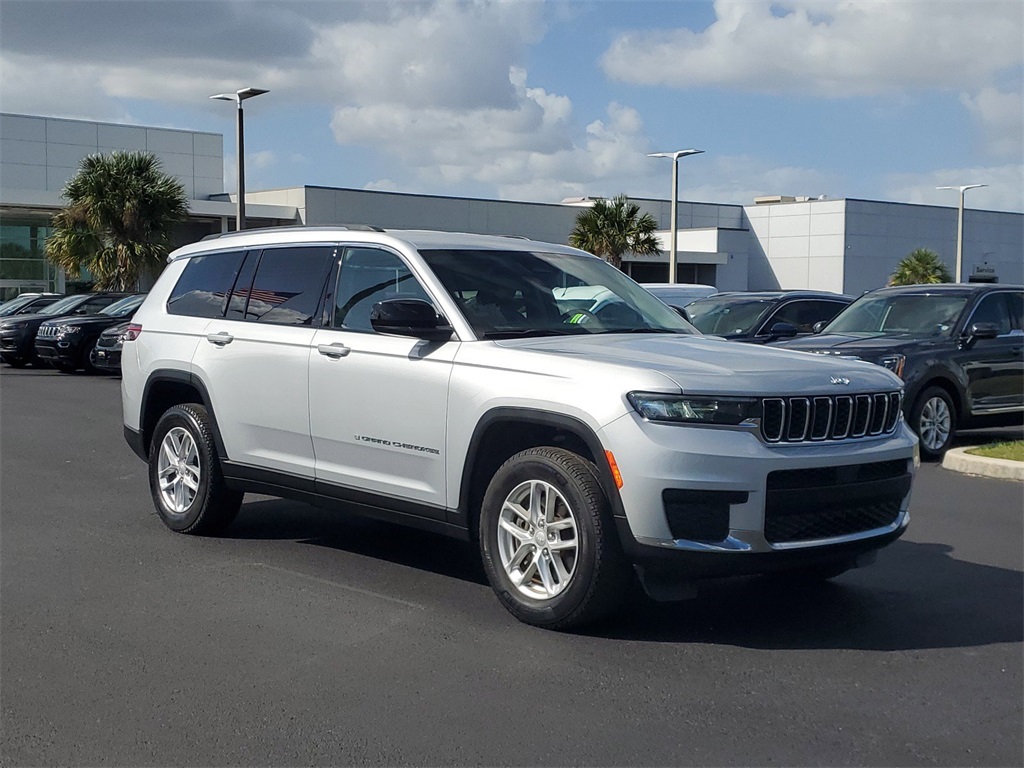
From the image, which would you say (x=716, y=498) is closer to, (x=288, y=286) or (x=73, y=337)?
(x=288, y=286)

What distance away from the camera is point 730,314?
16.0 m

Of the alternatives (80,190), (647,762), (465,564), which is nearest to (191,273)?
(465,564)

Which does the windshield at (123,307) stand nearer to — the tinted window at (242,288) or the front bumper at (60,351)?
the front bumper at (60,351)

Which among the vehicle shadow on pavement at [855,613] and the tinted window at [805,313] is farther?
the tinted window at [805,313]

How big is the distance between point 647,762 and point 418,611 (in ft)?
6.69

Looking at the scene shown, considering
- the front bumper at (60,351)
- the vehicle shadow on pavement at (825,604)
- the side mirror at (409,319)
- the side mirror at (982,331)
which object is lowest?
the vehicle shadow on pavement at (825,604)

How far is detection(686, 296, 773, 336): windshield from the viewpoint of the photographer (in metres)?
15.6

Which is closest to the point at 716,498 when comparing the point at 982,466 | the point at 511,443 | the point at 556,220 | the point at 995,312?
the point at 511,443

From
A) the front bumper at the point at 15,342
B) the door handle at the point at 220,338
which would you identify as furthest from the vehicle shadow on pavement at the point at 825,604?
the front bumper at the point at 15,342

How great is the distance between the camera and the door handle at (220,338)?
23.8ft

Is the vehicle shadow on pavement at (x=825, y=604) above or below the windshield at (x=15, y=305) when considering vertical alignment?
below

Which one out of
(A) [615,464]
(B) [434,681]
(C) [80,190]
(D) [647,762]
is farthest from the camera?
(C) [80,190]

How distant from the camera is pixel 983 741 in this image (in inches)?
167

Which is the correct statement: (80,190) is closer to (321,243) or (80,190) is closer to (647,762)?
(321,243)
